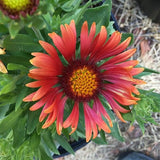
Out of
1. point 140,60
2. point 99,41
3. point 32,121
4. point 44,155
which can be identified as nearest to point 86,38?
point 99,41

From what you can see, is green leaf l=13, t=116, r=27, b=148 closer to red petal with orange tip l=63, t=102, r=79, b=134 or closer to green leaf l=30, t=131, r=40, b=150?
green leaf l=30, t=131, r=40, b=150

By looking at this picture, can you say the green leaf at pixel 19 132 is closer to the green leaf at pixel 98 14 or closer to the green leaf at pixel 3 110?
the green leaf at pixel 3 110

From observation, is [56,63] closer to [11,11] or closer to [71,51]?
[71,51]

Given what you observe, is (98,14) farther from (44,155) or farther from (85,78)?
(44,155)

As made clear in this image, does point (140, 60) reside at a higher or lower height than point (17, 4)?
lower

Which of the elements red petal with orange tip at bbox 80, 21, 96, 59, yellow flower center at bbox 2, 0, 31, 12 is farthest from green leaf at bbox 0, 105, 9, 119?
yellow flower center at bbox 2, 0, 31, 12

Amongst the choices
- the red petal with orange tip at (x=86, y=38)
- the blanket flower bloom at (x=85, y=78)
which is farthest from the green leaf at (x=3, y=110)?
the red petal with orange tip at (x=86, y=38)
